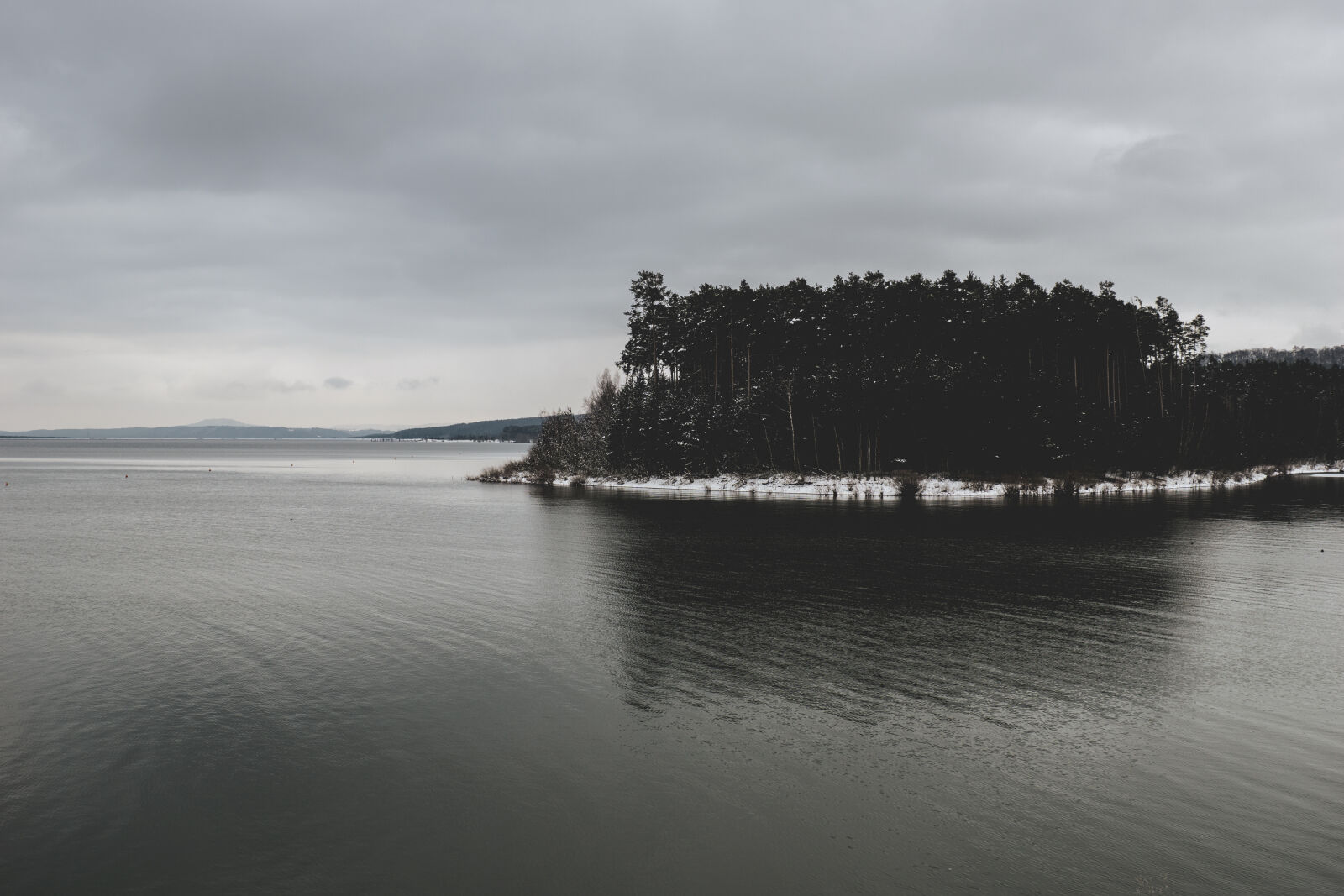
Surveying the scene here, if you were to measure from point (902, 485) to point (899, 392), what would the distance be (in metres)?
13.9

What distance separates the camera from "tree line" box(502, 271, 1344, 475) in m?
81.5

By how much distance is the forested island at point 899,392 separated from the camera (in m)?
81.3

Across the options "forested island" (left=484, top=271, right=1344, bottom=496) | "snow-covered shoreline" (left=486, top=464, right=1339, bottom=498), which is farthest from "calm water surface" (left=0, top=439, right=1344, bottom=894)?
"forested island" (left=484, top=271, right=1344, bottom=496)

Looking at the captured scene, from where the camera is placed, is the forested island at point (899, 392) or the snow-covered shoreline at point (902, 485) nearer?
the snow-covered shoreline at point (902, 485)

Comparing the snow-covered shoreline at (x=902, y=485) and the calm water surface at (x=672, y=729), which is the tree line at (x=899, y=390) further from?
the calm water surface at (x=672, y=729)

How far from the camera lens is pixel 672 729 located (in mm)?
12484

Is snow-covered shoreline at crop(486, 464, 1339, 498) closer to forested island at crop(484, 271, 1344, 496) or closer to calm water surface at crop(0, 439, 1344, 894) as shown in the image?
forested island at crop(484, 271, 1344, 496)

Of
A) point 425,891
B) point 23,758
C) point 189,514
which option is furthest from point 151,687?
point 189,514

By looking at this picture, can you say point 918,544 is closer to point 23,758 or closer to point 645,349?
point 23,758

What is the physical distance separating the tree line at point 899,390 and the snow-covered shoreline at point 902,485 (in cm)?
289

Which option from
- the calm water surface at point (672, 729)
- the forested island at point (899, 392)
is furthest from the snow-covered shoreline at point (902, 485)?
the calm water surface at point (672, 729)

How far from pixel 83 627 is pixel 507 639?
10689 millimetres

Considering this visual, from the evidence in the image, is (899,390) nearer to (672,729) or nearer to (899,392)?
(899,392)

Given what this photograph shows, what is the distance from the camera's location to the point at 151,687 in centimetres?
1473
